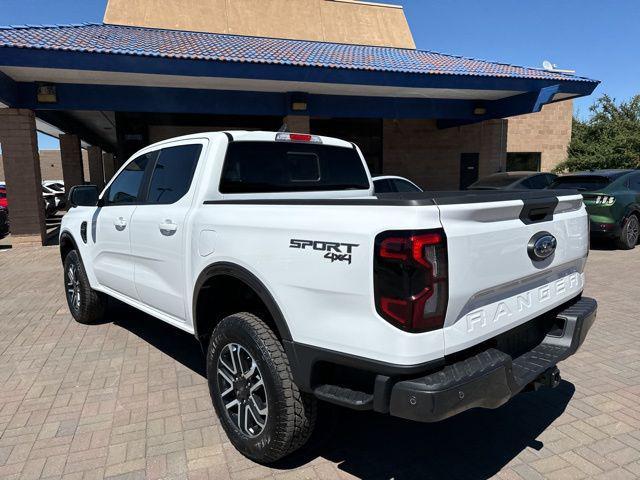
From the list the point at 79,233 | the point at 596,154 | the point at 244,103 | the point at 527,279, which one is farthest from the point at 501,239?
the point at 596,154

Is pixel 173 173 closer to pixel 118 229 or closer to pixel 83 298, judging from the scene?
pixel 118 229

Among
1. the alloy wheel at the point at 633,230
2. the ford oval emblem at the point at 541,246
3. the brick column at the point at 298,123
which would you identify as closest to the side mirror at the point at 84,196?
the ford oval emblem at the point at 541,246

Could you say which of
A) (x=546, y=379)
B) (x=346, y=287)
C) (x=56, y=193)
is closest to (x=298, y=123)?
(x=546, y=379)

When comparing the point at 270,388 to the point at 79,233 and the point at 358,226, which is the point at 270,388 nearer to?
the point at 358,226

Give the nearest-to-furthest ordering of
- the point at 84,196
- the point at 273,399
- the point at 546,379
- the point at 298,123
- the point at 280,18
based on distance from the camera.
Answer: the point at 273,399
the point at 546,379
the point at 84,196
the point at 298,123
the point at 280,18

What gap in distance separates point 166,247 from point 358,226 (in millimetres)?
1864

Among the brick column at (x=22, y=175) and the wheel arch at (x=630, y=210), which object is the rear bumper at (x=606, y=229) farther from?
the brick column at (x=22, y=175)

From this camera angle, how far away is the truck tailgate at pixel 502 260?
2117 mm

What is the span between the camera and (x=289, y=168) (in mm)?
3719

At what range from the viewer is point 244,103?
1338 centimetres

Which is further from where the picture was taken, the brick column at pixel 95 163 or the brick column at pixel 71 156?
the brick column at pixel 95 163

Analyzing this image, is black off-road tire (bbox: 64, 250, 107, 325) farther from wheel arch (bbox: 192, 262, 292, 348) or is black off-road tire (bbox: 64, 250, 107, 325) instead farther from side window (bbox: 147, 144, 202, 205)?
wheel arch (bbox: 192, 262, 292, 348)

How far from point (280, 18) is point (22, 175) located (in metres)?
12.2

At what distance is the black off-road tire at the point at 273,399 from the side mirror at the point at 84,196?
9.06ft
